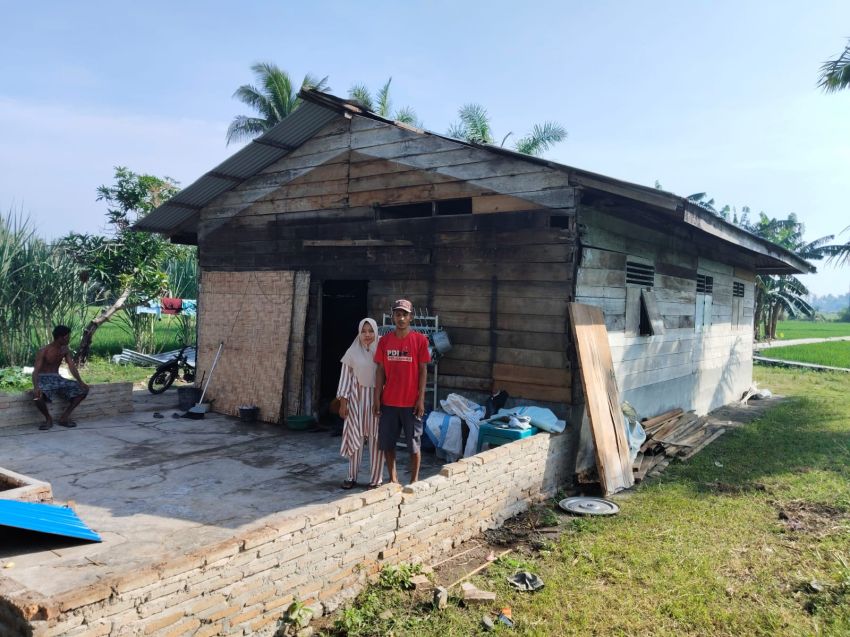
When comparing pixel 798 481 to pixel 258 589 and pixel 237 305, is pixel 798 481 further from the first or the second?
pixel 237 305

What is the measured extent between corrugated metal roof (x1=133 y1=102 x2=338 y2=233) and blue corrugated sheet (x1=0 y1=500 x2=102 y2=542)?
5.48 m

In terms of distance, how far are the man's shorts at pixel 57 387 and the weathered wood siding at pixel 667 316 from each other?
22.6ft

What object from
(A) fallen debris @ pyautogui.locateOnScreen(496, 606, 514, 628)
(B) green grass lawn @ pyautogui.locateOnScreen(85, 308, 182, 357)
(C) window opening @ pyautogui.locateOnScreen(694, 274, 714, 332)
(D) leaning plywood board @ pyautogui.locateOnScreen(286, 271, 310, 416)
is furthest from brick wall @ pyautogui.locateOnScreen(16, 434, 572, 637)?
(B) green grass lawn @ pyautogui.locateOnScreen(85, 308, 182, 357)

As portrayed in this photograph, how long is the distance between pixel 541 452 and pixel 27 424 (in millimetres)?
6988

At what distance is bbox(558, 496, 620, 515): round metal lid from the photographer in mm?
5809

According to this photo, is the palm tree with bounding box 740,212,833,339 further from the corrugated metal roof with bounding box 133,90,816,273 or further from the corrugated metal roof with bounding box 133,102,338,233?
the corrugated metal roof with bounding box 133,102,338,233

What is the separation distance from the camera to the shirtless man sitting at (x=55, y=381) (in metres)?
7.96

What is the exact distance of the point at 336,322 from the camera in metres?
10.1

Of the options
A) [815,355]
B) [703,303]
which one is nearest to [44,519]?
[703,303]

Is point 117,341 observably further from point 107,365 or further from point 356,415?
point 356,415

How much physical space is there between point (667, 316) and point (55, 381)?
354 inches

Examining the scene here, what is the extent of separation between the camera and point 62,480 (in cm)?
596

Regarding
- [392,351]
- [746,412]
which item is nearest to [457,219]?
[392,351]

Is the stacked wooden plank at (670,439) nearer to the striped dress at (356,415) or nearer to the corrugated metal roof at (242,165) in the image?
the striped dress at (356,415)
